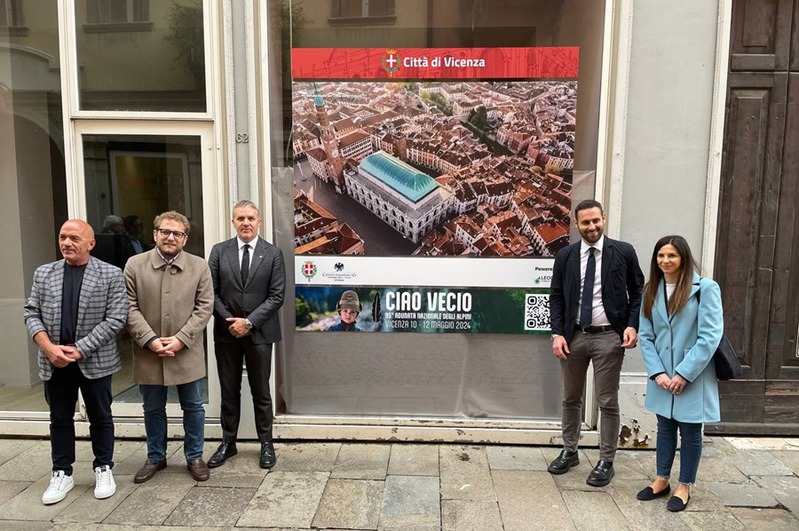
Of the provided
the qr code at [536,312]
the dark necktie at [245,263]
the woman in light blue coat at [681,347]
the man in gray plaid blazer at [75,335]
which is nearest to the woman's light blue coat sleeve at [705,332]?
the woman in light blue coat at [681,347]

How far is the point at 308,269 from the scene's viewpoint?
462cm

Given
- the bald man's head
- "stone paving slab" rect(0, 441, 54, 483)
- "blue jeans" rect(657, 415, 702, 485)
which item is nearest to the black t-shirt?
the bald man's head

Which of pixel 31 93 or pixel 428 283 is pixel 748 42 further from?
pixel 31 93

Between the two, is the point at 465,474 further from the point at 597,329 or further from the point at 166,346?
the point at 166,346

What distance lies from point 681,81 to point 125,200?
487 cm

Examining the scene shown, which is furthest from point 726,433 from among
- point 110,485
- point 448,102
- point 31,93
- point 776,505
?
point 31,93

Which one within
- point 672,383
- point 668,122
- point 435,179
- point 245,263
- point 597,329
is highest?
point 668,122

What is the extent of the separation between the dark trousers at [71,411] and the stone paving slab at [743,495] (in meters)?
4.31

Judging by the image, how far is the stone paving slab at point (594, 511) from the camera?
3312 millimetres

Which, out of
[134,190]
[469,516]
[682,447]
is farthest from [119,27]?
[682,447]

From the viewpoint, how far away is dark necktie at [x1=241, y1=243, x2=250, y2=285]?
390cm

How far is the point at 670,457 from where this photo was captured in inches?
140

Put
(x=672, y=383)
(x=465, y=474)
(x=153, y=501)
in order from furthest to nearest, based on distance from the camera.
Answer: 1. (x=465, y=474)
2. (x=153, y=501)
3. (x=672, y=383)

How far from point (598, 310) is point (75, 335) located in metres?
3.57
